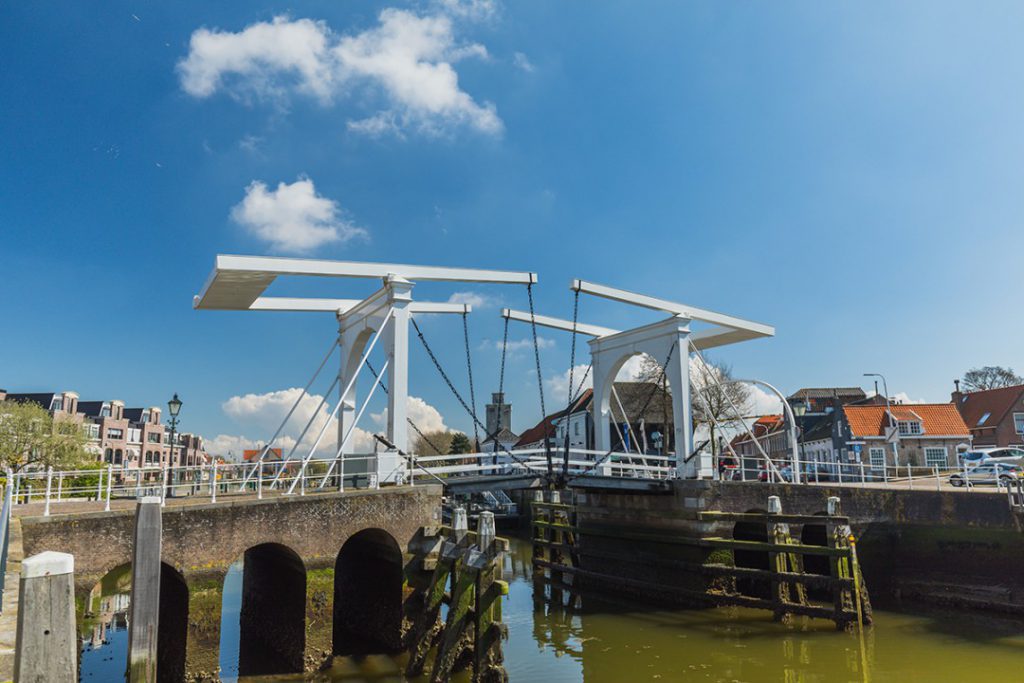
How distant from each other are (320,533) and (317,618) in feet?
4.32

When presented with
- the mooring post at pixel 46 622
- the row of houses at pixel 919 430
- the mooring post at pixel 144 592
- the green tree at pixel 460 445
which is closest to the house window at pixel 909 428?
the row of houses at pixel 919 430

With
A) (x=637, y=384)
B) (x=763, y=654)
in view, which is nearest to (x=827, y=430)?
(x=637, y=384)

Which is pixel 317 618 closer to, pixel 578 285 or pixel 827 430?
pixel 578 285

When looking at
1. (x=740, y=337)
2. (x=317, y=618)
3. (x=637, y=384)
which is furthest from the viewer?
(x=637, y=384)

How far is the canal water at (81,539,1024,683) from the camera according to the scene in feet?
35.8

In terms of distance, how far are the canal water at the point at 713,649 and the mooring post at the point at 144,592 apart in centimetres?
359

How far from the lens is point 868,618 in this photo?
44.0ft

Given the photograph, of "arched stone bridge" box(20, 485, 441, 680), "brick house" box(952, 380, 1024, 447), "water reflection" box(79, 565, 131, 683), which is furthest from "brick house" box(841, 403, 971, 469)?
"water reflection" box(79, 565, 131, 683)

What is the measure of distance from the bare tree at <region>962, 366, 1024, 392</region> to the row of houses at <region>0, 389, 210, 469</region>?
60754 millimetres

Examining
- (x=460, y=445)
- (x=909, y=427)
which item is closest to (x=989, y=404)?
(x=909, y=427)

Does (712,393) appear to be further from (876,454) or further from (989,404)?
(989,404)

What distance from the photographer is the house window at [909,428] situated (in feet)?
120

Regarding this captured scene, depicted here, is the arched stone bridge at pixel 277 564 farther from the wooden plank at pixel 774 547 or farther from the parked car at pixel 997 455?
the parked car at pixel 997 455

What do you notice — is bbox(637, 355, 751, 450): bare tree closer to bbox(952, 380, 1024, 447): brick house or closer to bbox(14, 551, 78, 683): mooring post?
bbox(952, 380, 1024, 447): brick house
